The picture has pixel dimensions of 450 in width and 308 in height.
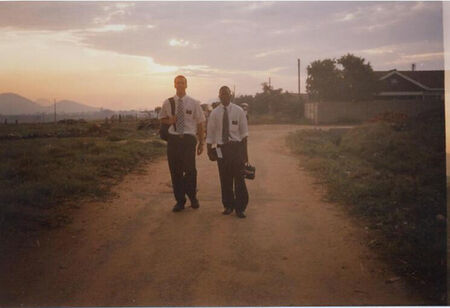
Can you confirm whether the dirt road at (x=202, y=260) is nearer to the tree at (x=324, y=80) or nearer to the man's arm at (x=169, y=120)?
the man's arm at (x=169, y=120)

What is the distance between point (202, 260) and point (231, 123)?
2072mm

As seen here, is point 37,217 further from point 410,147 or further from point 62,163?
point 410,147

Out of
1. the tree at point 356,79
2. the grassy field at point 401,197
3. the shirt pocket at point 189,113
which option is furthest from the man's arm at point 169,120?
the tree at point 356,79

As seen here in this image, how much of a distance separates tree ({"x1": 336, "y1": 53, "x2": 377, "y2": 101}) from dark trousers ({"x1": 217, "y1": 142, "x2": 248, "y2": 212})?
67.2 feet

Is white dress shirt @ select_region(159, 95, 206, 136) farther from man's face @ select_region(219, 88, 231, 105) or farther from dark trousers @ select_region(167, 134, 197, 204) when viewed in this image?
man's face @ select_region(219, 88, 231, 105)

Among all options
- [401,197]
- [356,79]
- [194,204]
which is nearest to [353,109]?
[356,79]

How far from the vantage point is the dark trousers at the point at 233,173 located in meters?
5.58

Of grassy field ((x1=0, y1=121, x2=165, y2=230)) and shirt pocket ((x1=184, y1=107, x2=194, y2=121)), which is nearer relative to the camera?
grassy field ((x1=0, y1=121, x2=165, y2=230))

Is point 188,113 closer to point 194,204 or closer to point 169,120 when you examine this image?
point 169,120

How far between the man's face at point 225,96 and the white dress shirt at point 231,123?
0.08m

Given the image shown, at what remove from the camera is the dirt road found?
140 inches

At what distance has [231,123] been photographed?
18.2ft

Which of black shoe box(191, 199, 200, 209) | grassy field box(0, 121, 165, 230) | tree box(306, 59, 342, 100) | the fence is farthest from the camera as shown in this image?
tree box(306, 59, 342, 100)

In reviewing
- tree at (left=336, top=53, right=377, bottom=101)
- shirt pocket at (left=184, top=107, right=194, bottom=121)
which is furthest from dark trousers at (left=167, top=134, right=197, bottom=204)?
tree at (left=336, top=53, right=377, bottom=101)
